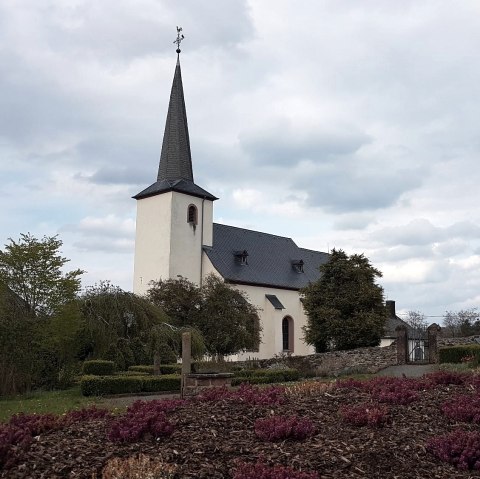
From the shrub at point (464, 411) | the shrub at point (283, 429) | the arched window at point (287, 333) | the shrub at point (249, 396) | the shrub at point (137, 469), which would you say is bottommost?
the shrub at point (137, 469)

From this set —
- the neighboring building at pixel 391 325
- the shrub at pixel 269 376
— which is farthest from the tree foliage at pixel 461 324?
the shrub at pixel 269 376

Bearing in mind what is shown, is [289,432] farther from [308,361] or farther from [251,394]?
[308,361]

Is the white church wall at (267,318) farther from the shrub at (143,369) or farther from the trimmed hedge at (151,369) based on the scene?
the shrub at (143,369)

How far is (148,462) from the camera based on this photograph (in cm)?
547

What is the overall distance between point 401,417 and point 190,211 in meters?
37.3

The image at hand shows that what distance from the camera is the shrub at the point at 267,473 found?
16.4 feet

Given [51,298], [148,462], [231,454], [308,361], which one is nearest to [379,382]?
[231,454]

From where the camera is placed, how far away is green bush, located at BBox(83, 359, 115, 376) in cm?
2030

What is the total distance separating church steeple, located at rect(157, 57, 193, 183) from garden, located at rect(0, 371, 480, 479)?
36701 millimetres

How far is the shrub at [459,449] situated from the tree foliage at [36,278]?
17.5 metres

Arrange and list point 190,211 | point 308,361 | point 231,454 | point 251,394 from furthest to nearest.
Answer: point 190,211 → point 308,361 → point 251,394 → point 231,454

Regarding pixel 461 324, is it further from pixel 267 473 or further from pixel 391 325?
pixel 267 473

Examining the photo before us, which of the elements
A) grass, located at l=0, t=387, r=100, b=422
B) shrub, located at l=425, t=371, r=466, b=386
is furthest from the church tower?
shrub, located at l=425, t=371, r=466, b=386

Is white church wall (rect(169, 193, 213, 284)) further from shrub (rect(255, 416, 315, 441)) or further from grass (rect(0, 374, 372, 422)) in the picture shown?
shrub (rect(255, 416, 315, 441))
